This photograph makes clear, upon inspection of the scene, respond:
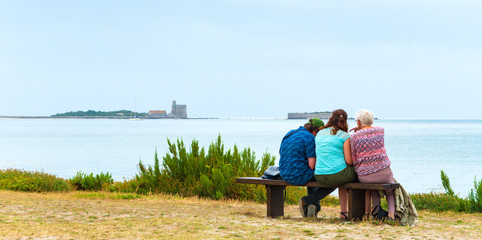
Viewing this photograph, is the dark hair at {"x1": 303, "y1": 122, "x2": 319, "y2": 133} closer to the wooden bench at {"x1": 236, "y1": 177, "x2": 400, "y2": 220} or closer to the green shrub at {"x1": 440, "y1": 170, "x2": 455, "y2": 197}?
the wooden bench at {"x1": 236, "y1": 177, "x2": 400, "y2": 220}

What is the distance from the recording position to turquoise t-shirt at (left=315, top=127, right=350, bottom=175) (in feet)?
21.6

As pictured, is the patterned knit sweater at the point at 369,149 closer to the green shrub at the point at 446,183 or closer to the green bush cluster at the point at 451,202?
the green bush cluster at the point at 451,202

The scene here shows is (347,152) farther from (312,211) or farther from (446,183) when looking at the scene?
(446,183)

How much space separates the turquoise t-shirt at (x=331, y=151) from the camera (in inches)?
259

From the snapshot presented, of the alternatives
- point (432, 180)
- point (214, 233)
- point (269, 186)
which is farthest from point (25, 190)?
point (432, 180)

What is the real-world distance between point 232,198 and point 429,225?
14.9 ft

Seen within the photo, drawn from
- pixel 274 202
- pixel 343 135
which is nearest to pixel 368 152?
pixel 343 135

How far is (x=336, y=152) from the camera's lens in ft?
21.7

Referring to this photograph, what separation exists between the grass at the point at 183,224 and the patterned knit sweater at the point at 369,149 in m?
0.68

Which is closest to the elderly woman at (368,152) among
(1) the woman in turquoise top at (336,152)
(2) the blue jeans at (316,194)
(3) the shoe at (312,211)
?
(1) the woman in turquoise top at (336,152)

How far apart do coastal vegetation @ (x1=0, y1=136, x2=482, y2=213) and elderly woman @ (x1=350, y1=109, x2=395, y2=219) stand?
376cm

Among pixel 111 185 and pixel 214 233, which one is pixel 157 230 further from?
pixel 111 185

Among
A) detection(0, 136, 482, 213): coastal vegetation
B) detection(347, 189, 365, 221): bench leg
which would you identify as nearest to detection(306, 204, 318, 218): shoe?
detection(347, 189, 365, 221): bench leg

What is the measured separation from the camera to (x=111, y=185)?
1303 cm
